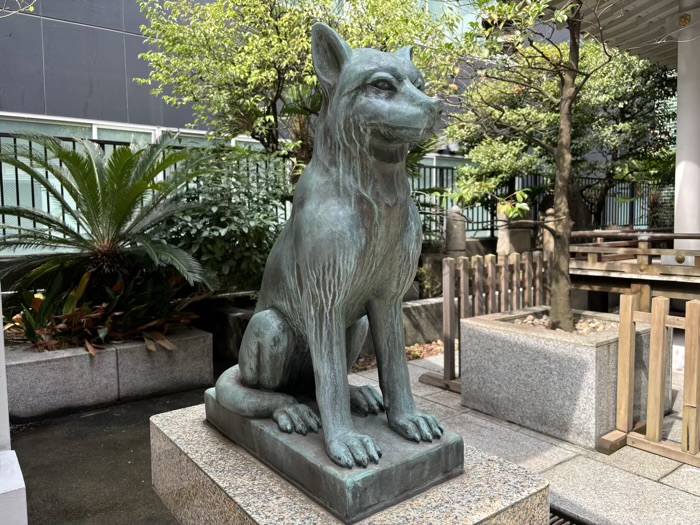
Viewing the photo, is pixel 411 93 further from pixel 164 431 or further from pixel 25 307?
pixel 25 307

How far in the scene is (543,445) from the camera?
394 centimetres

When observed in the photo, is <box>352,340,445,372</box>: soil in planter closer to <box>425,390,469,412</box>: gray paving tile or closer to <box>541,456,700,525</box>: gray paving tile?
<box>425,390,469,412</box>: gray paving tile

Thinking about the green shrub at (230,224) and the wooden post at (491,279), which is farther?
the green shrub at (230,224)

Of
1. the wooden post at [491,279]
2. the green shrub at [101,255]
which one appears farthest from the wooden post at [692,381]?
the green shrub at [101,255]

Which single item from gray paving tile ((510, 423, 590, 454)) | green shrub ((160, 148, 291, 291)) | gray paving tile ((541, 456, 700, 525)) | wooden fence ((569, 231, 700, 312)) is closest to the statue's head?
gray paving tile ((541, 456, 700, 525))

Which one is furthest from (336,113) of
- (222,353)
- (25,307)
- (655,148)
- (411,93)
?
(655,148)

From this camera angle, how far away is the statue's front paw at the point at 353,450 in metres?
1.87

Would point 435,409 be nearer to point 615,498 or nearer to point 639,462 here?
point 639,462

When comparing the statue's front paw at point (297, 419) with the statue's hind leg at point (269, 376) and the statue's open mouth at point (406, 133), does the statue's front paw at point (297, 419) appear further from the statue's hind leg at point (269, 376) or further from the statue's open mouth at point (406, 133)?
the statue's open mouth at point (406, 133)

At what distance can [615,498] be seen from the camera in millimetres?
3111

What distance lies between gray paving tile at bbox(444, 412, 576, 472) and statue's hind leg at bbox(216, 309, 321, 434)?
1873 mm

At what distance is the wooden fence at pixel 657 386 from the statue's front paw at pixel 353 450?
2.59 metres

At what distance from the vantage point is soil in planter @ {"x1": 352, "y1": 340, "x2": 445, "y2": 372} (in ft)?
20.8

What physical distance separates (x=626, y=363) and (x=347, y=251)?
2903mm
